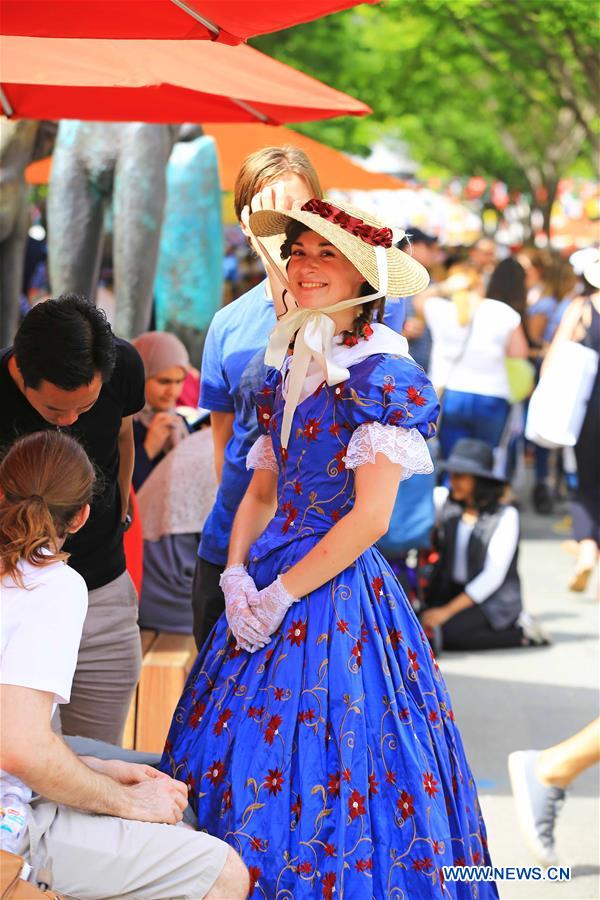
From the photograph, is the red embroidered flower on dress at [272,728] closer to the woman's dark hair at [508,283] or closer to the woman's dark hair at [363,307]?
the woman's dark hair at [363,307]

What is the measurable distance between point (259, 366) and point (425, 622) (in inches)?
127

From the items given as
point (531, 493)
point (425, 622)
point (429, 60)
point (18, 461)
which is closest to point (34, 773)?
point (18, 461)

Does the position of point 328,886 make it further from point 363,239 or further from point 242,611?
point 363,239

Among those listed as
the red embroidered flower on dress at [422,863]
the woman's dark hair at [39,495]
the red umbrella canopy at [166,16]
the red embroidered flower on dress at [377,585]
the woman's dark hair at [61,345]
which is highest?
the red umbrella canopy at [166,16]

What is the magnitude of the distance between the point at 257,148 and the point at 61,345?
6614mm

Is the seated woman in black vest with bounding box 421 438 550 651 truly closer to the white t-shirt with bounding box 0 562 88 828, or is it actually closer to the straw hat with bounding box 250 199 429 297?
the straw hat with bounding box 250 199 429 297

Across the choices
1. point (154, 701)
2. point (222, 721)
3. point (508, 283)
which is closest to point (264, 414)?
point (222, 721)

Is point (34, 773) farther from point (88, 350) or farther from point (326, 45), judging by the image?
point (326, 45)

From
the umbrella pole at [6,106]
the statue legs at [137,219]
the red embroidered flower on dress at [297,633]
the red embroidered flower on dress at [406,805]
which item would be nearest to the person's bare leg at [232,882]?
the red embroidered flower on dress at [406,805]

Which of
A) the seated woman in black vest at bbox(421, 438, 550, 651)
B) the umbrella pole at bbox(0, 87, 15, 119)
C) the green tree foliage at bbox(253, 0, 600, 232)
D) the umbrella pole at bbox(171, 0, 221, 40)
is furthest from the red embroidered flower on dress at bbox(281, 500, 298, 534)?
the green tree foliage at bbox(253, 0, 600, 232)

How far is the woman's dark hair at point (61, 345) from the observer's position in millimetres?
2893

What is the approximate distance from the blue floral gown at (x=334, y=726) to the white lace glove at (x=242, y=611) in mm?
33

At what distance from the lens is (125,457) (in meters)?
3.65

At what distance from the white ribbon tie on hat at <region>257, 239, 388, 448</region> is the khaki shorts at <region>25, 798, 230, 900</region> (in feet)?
3.08
